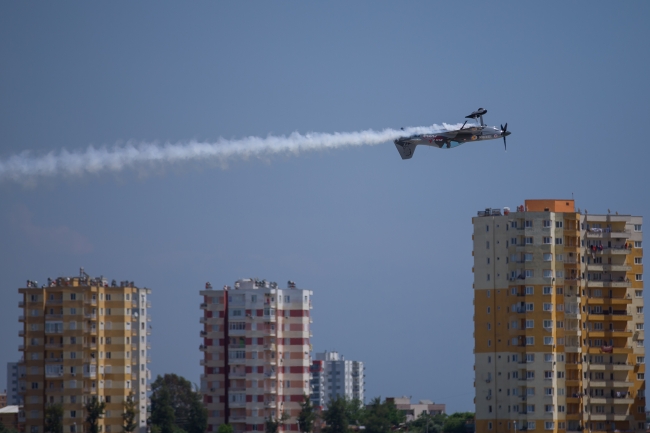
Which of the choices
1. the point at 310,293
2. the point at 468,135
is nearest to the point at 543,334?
the point at 310,293

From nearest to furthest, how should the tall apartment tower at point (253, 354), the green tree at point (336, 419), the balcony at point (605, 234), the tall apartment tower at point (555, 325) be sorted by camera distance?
the tall apartment tower at point (555, 325) < the balcony at point (605, 234) < the tall apartment tower at point (253, 354) < the green tree at point (336, 419)

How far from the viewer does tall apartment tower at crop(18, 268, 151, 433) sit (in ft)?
363

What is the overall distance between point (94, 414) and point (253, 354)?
64.4 feet

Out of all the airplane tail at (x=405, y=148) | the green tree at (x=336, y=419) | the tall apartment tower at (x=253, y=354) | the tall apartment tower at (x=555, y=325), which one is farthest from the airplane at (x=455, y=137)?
the green tree at (x=336, y=419)

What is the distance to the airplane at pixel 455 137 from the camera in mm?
77625

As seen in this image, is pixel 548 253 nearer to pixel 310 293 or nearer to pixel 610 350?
pixel 610 350

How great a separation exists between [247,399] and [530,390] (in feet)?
104

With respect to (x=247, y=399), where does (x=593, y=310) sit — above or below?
above

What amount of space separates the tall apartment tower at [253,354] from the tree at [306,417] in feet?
2.88

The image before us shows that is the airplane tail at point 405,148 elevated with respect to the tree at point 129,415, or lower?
elevated

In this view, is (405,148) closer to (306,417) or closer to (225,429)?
(225,429)

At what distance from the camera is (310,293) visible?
5027 inches

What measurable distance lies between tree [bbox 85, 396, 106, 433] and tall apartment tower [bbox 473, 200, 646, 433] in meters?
40.3

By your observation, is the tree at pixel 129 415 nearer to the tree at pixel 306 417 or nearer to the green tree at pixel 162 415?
the green tree at pixel 162 415
